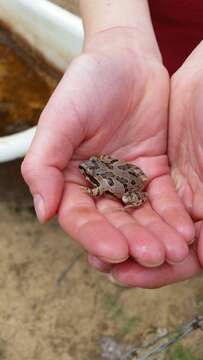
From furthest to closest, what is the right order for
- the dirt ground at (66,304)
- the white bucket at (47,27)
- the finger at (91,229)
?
the white bucket at (47,27) < the dirt ground at (66,304) < the finger at (91,229)

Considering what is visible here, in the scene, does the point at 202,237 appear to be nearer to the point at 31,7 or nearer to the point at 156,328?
the point at 156,328

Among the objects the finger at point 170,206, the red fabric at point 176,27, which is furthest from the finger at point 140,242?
the red fabric at point 176,27

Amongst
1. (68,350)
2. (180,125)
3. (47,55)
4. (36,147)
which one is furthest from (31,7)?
(68,350)

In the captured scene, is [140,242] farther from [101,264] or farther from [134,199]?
[134,199]

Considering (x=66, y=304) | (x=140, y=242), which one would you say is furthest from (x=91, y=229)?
(x=66, y=304)

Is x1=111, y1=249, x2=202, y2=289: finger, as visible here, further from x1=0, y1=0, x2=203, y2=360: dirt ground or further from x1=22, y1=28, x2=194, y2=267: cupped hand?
x1=0, y1=0, x2=203, y2=360: dirt ground

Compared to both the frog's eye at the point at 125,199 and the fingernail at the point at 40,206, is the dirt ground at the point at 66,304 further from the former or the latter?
the fingernail at the point at 40,206

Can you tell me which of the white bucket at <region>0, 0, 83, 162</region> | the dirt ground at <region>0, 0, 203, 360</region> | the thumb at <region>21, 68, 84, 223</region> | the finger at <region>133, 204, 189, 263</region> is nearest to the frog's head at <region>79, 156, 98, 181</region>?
the thumb at <region>21, 68, 84, 223</region>
